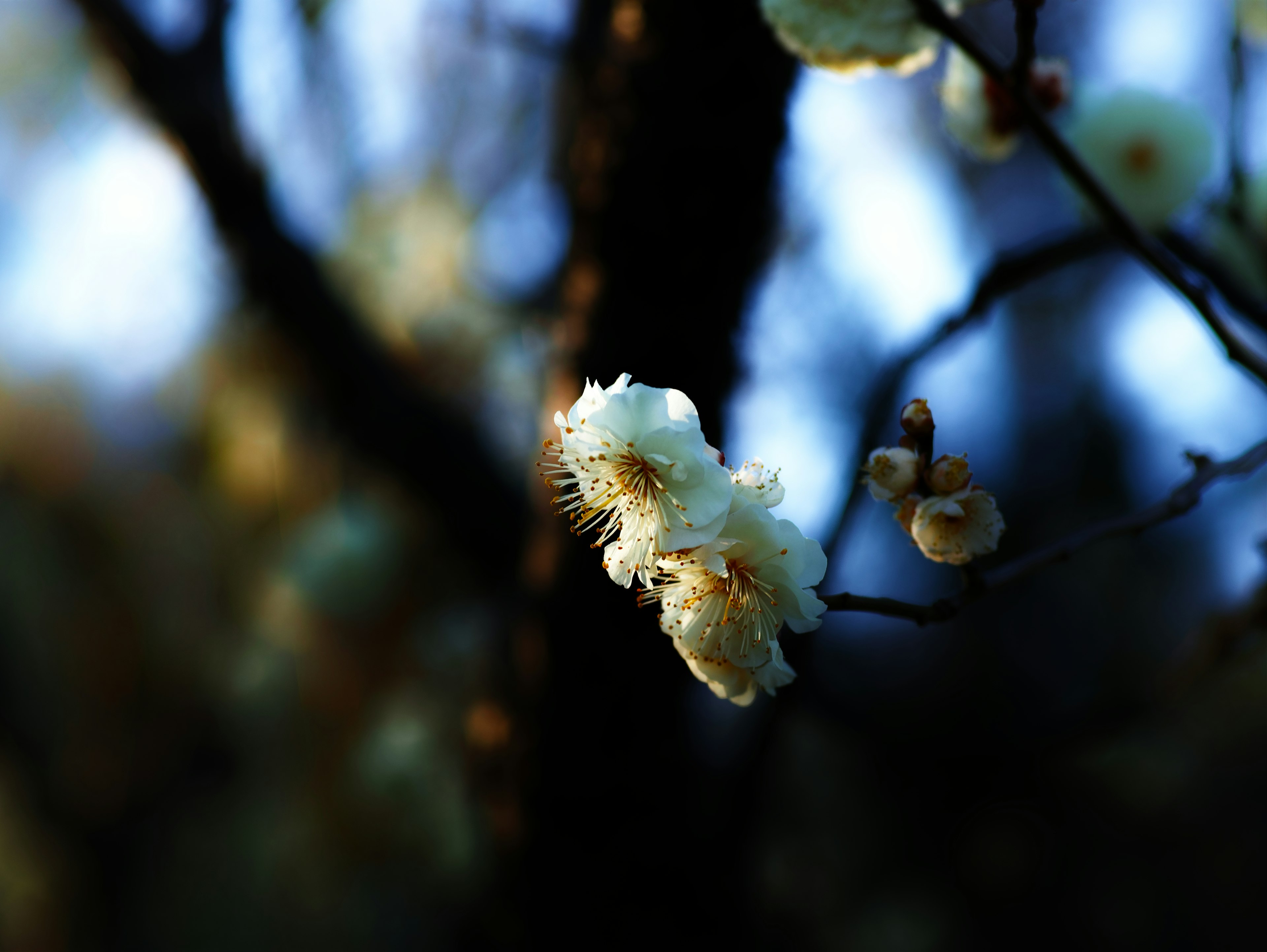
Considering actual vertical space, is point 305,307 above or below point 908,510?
above

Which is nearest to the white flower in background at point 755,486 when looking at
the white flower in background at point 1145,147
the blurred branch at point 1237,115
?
the blurred branch at point 1237,115

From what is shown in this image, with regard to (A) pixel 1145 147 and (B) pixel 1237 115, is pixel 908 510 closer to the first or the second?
(B) pixel 1237 115

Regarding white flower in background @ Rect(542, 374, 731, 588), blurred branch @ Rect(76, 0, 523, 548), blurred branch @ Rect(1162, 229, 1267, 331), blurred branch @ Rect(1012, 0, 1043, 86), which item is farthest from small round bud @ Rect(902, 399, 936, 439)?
blurred branch @ Rect(76, 0, 523, 548)

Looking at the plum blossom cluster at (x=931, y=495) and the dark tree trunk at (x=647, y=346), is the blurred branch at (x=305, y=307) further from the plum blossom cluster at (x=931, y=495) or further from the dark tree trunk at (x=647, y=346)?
the plum blossom cluster at (x=931, y=495)

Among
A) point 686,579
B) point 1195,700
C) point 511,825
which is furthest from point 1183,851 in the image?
point 686,579

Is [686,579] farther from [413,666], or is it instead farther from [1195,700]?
[1195,700]

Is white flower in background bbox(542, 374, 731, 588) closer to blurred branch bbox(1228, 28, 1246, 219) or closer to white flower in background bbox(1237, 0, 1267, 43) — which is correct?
blurred branch bbox(1228, 28, 1246, 219)

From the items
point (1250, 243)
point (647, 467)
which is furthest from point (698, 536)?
point (1250, 243)
